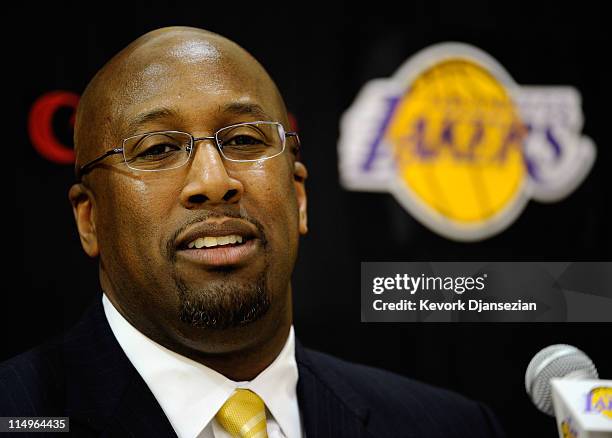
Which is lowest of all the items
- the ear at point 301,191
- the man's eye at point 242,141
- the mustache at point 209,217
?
the ear at point 301,191

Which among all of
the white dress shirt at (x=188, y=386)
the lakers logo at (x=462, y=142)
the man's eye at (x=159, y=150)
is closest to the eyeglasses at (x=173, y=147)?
the man's eye at (x=159, y=150)

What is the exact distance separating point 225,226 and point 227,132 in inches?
7.7

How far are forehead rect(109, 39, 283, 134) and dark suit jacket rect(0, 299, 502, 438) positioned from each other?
1.51ft

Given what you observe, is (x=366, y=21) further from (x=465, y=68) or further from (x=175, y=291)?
(x=175, y=291)

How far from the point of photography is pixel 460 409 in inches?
79.7

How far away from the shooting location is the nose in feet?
5.15

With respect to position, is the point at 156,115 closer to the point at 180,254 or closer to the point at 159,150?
the point at 159,150

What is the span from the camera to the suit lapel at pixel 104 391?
1577mm

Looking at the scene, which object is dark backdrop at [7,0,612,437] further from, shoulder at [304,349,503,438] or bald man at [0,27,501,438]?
bald man at [0,27,501,438]

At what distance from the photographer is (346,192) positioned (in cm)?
206

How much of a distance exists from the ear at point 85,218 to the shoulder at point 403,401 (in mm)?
567

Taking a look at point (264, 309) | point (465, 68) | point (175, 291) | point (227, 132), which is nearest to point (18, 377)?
point (175, 291)

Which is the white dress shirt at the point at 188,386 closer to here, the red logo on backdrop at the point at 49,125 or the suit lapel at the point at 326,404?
the suit lapel at the point at 326,404

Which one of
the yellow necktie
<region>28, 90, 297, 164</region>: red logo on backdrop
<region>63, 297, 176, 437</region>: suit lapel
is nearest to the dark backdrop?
<region>28, 90, 297, 164</region>: red logo on backdrop
